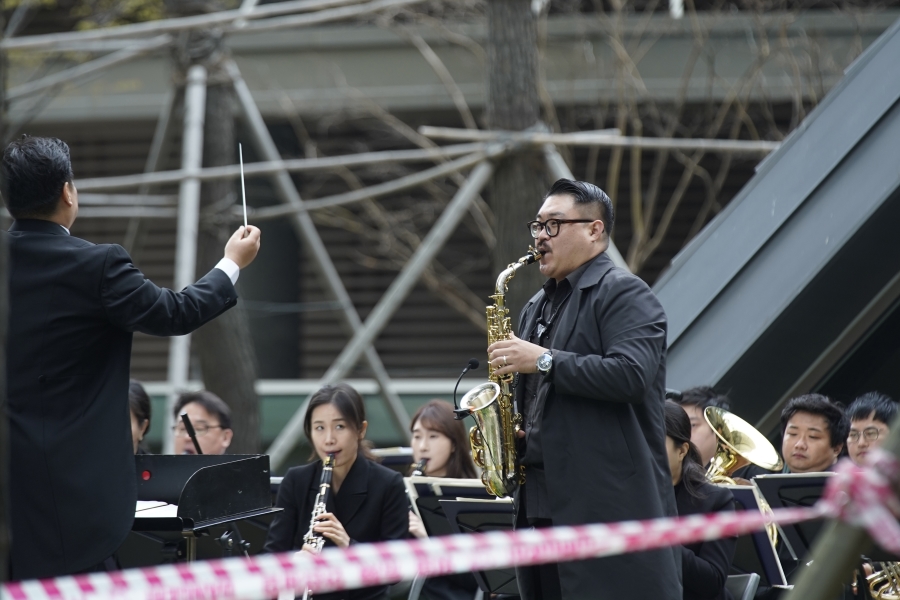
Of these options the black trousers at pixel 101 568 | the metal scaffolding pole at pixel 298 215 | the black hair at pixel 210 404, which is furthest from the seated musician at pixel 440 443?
the metal scaffolding pole at pixel 298 215

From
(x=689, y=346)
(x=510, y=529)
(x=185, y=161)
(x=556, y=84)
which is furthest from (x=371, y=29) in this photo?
(x=510, y=529)

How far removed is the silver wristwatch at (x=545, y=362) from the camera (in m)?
3.68

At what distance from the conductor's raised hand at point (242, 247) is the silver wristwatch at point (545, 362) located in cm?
104

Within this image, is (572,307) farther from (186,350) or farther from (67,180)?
(186,350)

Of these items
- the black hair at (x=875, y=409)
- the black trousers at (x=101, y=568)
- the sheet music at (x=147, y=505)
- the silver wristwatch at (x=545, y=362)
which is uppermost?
the silver wristwatch at (x=545, y=362)

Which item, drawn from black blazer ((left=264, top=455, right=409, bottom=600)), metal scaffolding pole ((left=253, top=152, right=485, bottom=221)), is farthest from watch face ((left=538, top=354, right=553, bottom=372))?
metal scaffolding pole ((left=253, top=152, right=485, bottom=221))

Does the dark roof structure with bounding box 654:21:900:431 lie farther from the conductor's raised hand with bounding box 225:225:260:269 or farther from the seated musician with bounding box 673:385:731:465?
the conductor's raised hand with bounding box 225:225:260:269

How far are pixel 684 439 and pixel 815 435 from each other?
1006mm

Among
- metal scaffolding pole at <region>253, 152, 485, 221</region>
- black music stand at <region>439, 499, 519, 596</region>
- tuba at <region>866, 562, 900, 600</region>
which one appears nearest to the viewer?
black music stand at <region>439, 499, 519, 596</region>

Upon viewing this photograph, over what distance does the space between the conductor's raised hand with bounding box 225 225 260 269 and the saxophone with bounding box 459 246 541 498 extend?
94 cm

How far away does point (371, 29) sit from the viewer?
1268 centimetres

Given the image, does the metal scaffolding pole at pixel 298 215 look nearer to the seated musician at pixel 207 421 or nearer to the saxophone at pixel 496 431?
the seated musician at pixel 207 421

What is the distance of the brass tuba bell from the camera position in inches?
199

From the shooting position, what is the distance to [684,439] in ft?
15.4
